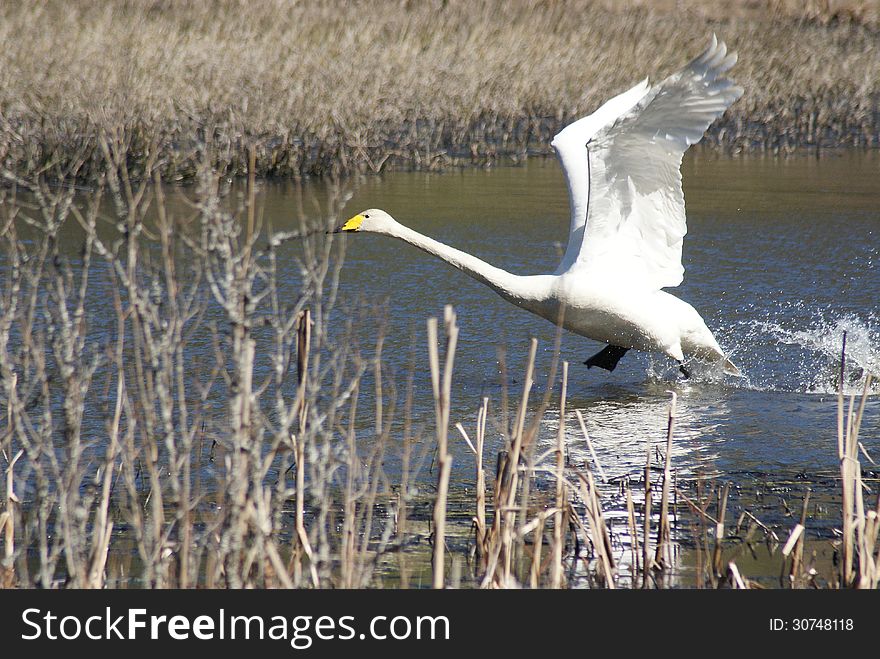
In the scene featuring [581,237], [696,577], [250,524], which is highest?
[581,237]

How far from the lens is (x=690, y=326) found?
690 cm

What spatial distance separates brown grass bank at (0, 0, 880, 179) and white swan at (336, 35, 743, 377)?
4340 mm

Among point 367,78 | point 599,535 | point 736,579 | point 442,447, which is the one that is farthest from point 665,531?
point 367,78

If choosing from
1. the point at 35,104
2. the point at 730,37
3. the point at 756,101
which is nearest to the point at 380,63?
the point at 35,104

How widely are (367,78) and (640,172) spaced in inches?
315

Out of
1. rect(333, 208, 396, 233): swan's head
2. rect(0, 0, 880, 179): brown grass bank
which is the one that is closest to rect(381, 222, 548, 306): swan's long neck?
rect(333, 208, 396, 233): swan's head

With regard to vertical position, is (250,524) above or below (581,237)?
below

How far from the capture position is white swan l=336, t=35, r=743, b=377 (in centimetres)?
607

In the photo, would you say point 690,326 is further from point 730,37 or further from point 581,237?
point 730,37

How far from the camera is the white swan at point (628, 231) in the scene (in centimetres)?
607

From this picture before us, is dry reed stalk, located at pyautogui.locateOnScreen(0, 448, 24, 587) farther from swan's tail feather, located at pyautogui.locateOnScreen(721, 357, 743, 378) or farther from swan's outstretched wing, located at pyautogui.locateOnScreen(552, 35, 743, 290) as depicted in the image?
swan's tail feather, located at pyautogui.locateOnScreen(721, 357, 743, 378)

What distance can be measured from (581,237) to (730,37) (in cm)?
1315

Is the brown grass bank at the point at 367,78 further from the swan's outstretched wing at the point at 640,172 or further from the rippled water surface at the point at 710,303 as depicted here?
the swan's outstretched wing at the point at 640,172

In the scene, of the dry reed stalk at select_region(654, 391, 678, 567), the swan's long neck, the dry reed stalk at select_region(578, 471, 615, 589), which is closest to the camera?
the dry reed stalk at select_region(578, 471, 615, 589)
